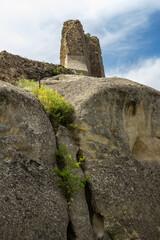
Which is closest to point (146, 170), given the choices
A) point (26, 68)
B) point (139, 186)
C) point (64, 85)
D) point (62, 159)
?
point (139, 186)

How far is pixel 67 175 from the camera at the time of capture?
5141mm

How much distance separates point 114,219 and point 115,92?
2.83m

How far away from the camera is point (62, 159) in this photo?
213 inches

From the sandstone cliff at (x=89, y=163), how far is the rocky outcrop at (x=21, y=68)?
3.35 ft

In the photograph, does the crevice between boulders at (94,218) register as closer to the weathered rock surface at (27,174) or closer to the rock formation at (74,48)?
the weathered rock surface at (27,174)

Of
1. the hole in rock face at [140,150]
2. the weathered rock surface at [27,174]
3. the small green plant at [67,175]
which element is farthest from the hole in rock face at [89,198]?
the hole in rock face at [140,150]

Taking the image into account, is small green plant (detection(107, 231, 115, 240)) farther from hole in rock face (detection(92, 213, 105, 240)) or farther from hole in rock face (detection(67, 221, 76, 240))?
hole in rock face (detection(67, 221, 76, 240))

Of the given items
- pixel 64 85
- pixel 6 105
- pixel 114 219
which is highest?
pixel 64 85

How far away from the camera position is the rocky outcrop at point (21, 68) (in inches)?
309

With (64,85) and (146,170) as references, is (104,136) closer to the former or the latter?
(146,170)

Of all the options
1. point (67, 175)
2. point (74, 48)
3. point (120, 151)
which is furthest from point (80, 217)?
point (74, 48)

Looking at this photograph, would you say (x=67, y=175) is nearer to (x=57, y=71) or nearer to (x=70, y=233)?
(x=70, y=233)

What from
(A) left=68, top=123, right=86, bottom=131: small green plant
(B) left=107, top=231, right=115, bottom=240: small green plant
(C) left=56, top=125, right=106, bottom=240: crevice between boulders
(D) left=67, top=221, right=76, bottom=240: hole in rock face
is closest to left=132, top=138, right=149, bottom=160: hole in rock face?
(A) left=68, top=123, right=86, bottom=131: small green plant

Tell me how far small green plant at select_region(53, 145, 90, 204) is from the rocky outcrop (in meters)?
3.17
